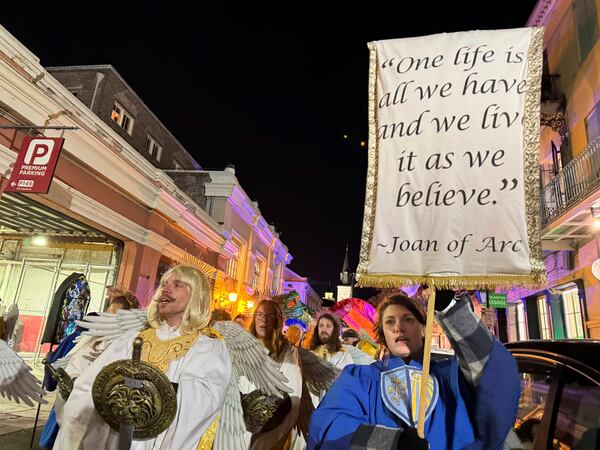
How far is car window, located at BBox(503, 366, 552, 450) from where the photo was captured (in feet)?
7.45

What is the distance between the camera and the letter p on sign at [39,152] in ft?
25.0

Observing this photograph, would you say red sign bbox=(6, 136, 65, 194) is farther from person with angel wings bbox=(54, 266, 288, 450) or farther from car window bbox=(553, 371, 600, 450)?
car window bbox=(553, 371, 600, 450)

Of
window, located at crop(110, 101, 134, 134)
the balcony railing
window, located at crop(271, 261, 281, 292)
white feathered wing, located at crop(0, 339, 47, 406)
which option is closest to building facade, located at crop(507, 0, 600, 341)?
the balcony railing

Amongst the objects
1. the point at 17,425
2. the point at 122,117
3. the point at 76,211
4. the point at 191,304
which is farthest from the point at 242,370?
Answer: the point at 122,117

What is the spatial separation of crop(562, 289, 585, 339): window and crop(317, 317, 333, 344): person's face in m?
7.52

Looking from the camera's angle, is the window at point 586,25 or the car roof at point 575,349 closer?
the car roof at point 575,349

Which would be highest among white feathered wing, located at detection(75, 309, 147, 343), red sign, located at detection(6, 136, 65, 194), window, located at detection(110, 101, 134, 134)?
window, located at detection(110, 101, 134, 134)

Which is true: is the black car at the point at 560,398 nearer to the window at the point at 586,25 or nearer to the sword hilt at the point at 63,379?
the sword hilt at the point at 63,379

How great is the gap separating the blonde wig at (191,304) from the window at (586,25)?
1140 cm

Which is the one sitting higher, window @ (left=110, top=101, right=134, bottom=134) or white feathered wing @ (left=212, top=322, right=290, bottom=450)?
window @ (left=110, top=101, right=134, bottom=134)

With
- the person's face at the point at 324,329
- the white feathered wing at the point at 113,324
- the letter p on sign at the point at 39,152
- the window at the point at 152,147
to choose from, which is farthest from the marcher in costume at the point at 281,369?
the window at the point at 152,147

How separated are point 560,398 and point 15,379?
377 centimetres

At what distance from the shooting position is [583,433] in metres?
1.96

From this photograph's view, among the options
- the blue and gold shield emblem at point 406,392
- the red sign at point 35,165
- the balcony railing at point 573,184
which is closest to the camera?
the blue and gold shield emblem at point 406,392
